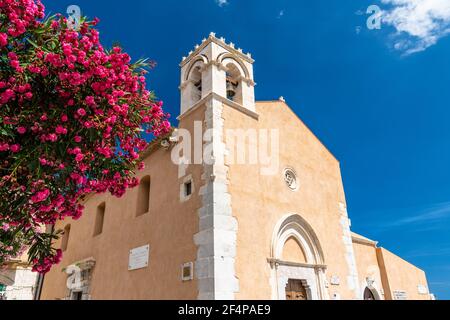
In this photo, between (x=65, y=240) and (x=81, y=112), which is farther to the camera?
(x=65, y=240)

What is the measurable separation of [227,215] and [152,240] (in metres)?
2.80

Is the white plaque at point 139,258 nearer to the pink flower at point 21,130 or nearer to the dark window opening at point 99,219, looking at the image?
the dark window opening at point 99,219

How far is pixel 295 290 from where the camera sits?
967 cm

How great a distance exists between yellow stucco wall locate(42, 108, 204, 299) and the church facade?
0.14ft

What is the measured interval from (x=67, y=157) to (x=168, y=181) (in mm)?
5459

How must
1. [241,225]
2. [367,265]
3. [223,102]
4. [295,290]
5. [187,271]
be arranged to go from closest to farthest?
[187,271] → [241,225] → [295,290] → [223,102] → [367,265]

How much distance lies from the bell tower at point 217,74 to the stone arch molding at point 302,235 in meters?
3.52

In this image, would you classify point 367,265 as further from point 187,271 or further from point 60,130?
point 60,130

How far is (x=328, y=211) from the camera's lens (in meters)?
12.0

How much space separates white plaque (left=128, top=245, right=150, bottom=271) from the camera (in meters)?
9.85

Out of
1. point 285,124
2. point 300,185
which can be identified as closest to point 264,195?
point 300,185

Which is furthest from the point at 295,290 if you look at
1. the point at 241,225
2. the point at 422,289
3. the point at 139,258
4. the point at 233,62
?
the point at 422,289

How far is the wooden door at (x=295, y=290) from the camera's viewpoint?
371 inches
